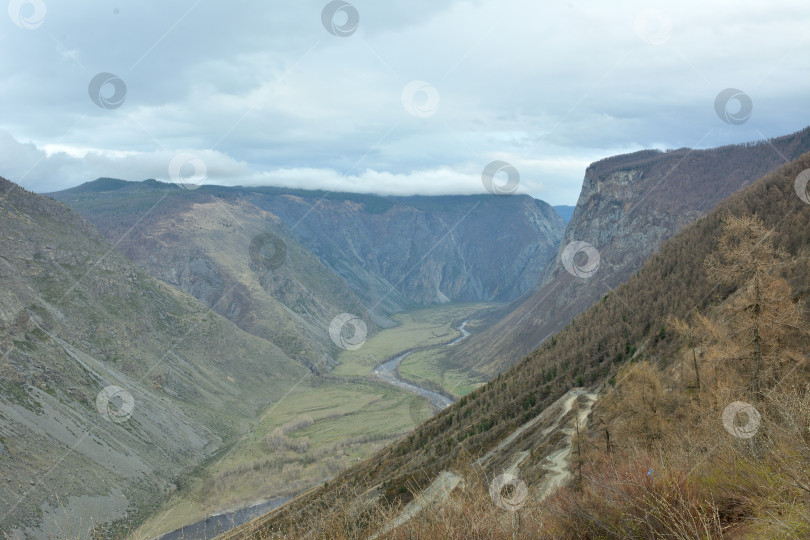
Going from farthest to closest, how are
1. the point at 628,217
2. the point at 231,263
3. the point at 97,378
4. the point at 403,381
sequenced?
1. the point at 231,263
2. the point at 628,217
3. the point at 403,381
4. the point at 97,378

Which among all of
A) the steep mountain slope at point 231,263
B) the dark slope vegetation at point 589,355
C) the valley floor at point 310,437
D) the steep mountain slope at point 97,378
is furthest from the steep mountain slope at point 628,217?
the steep mountain slope at point 97,378

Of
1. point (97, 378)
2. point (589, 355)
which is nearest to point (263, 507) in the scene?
point (97, 378)

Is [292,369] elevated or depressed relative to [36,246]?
depressed

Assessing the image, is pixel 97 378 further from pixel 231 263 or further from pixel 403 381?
pixel 231 263

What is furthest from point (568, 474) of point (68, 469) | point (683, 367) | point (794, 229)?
point (68, 469)

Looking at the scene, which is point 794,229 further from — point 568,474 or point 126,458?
point 126,458

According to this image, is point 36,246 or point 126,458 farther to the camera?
point 36,246
